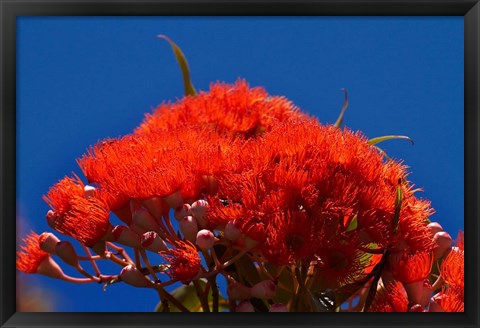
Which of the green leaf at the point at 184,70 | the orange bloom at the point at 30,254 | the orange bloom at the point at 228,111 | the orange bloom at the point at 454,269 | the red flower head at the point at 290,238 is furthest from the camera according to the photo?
the green leaf at the point at 184,70

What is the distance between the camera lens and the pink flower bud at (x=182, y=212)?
0.99 m

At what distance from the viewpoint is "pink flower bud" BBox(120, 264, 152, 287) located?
1.00 meters

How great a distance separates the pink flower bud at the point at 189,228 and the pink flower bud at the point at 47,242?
22cm

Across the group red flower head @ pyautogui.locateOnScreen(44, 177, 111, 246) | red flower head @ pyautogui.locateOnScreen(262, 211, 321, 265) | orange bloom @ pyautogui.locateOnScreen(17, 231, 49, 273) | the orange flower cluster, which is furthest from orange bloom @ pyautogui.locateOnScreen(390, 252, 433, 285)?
orange bloom @ pyautogui.locateOnScreen(17, 231, 49, 273)

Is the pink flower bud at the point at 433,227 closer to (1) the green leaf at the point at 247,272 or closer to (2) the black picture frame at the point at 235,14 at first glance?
(2) the black picture frame at the point at 235,14

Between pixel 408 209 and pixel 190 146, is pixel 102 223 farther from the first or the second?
pixel 408 209

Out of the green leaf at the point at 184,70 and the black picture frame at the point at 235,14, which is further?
the green leaf at the point at 184,70

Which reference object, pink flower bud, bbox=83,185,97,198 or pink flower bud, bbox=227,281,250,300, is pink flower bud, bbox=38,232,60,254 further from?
pink flower bud, bbox=227,281,250,300

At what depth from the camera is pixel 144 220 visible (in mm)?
1007

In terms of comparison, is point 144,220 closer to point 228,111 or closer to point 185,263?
point 185,263

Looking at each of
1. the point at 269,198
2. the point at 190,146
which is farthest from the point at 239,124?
the point at 269,198

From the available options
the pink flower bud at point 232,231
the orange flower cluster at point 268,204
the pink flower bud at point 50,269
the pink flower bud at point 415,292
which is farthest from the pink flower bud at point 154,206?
the pink flower bud at point 415,292

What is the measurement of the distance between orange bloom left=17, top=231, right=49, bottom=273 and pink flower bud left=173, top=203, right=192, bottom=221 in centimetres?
24

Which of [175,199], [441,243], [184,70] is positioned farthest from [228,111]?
[441,243]
